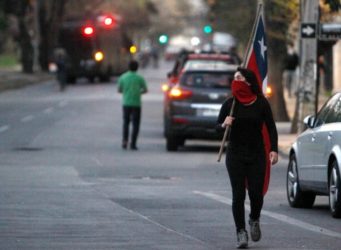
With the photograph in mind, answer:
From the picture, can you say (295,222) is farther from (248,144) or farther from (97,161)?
(97,161)

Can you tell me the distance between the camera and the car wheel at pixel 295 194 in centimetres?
1593

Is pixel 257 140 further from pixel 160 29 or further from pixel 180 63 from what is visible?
pixel 160 29

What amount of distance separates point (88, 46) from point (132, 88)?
4048 cm

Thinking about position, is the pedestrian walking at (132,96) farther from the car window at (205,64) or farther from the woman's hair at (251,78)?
the woman's hair at (251,78)

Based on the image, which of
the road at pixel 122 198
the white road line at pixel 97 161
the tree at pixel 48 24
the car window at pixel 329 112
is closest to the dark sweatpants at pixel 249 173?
the road at pixel 122 198

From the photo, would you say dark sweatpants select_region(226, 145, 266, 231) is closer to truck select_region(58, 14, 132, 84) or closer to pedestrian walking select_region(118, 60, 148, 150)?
pedestrian walking select_region(118, 60, 148, 150)

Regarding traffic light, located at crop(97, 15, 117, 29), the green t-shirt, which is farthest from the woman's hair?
traffic light, located at crop(97, 15, 117, 29)

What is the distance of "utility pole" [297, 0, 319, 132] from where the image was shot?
25844mm

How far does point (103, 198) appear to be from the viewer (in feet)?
55.1

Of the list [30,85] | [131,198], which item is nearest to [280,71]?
[131,198]

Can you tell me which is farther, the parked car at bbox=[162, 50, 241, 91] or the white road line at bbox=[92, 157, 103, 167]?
the parked car at bbox=[162, 50, 241, 91]

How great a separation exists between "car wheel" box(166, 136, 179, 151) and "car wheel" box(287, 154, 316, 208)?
999cm

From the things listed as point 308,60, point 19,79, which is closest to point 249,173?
point 308,60

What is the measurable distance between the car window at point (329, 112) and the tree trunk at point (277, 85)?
1943 centimetres
